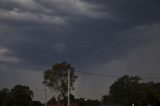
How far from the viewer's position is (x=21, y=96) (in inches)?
5664

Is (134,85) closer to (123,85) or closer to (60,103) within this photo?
(123,85)

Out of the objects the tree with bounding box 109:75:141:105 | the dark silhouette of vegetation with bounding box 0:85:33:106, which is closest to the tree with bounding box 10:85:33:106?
the dark silhouette of vegetation with bounding box 0:85:33:106

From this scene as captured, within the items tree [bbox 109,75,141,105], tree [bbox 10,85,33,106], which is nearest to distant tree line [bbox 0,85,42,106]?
tree [bbox 10,85,33,106]

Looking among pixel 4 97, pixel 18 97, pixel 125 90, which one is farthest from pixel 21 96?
pixel 125 90

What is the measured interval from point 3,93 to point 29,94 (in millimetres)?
15506

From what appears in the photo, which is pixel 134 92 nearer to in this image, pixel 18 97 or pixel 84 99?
Answer: pixel 84 99

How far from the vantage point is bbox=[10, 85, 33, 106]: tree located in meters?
140

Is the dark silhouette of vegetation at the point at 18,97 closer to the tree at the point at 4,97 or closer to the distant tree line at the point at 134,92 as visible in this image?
the tree at the point at 4,97

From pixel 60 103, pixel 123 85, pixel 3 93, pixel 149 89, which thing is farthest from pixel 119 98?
pixel 3 93

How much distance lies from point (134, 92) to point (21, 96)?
136 feet

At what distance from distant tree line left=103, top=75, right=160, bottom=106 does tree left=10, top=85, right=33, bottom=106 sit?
32997mm

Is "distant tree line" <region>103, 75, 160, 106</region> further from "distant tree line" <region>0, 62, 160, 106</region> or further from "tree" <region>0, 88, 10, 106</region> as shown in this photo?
"tree" <region>0, 88, 10, 106</region>

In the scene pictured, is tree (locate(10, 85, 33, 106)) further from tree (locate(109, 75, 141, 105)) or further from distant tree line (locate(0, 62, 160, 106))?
tree (locate(109, 75, 141, 105))

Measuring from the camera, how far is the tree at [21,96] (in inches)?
5522
